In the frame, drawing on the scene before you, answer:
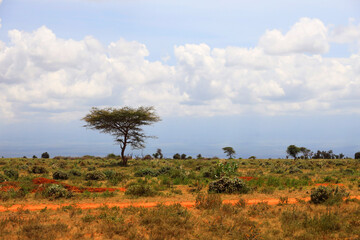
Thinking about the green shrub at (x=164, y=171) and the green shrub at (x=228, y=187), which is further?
the green shrub at (x=164, y=171)

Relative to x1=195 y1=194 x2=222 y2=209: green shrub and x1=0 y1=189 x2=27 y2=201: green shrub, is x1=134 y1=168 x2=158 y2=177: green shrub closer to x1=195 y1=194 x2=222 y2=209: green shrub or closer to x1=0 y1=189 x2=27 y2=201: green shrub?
x1=0 y1=189 x2=27 y2=201: green shrub

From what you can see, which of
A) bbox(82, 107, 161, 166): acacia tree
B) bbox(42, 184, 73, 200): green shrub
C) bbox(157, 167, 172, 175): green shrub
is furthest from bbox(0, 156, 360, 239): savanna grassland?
bbox(82, 107, 161, 166): acacia tree

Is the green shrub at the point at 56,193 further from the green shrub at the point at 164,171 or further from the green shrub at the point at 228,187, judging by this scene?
the green shrub at the point at 164,171

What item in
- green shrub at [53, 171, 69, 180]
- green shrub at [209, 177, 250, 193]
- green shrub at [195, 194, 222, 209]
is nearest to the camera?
green shrub at [195, 194, 222, 209]

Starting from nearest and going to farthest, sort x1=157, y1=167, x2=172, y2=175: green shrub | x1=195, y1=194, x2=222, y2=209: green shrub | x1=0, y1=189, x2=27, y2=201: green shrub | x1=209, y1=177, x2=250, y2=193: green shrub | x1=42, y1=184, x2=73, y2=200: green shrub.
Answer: x1=195, y1=194, x2=222, y2=209: green shrub < x1=0, y1=189, x2=27, y2=201: green shrub < x1=42, y1=184, x2=73, y2=200: green shrub < x1=209, y1=177, x2=250, y2=193: green shrub < x1=157, y1=167, x2=172, y2=175: green shrub

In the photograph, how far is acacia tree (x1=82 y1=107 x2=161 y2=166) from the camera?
4234 cm

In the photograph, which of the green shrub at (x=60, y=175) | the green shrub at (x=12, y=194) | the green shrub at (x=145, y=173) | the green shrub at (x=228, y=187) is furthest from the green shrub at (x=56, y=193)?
the green shrub at (x=145, y=173)

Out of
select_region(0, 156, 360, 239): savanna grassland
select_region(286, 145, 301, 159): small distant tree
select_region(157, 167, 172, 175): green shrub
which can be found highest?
select_region(286, 145, 301, 159): small distant tree

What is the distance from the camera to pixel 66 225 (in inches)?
440

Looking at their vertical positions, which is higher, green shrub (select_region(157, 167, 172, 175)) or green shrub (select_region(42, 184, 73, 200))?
green shrub (select_region(157, 167, 172, 175))

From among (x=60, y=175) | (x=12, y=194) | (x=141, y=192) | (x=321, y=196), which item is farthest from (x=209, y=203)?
(x=60, y=175)

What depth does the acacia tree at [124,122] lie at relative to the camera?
42.3 metres

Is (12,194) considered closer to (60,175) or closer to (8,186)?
(8,186)

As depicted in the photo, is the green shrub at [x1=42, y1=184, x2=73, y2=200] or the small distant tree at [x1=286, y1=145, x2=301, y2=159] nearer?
the green shrub at [x1=42, y1=184, x2=73, y2=200]
